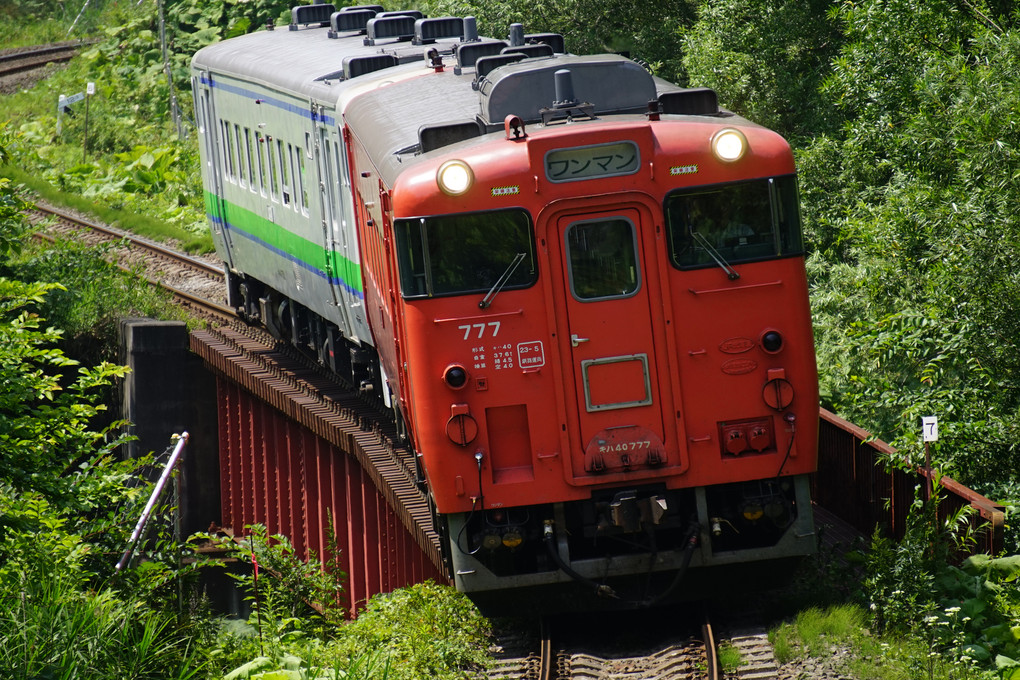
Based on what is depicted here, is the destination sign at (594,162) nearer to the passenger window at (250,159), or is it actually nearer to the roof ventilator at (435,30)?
the roof ventilator at (435,30)

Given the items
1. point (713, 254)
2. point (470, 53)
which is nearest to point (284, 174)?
point (470, 53)

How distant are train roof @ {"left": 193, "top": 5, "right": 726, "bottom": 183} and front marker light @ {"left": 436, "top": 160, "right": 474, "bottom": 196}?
52 cm

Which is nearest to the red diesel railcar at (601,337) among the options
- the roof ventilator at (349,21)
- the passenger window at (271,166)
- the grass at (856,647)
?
the grass at (856,647)

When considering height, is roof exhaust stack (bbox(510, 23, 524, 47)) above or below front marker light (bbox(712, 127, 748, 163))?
above

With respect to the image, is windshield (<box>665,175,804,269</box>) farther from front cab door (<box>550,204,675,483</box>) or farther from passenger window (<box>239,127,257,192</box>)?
passenger window (<box>239,127,257,192</box>)

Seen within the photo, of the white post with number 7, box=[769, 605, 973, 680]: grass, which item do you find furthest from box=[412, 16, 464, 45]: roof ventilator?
box=[769, 605, 973, 680]: grass

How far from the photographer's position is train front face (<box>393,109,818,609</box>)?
9.13m

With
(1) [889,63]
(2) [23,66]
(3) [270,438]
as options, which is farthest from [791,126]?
(2) [23,66]

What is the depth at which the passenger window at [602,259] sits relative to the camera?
9.22m

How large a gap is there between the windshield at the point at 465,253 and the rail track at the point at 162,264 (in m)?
11.8

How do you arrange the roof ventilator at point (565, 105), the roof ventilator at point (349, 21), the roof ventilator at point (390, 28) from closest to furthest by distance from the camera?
the roof ventilator at point (565, 105) < the roof ventilator at point (390, 28) < the roof ventilator at point (349, 21)

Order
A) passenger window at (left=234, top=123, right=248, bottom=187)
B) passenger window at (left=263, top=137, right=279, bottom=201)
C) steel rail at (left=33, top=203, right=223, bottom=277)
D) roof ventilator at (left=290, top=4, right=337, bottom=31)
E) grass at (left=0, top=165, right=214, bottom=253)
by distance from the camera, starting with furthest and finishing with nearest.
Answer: grass at (left=0, top=165, right=214, bottom=253)
steel rail at (left=33, top=203, right=223, bottom=277)
roof ventilator at (left=290, top=4, right=337, bottom=31)
passenger window at (left=234, top=123, right=248, bottom=187)
passenger window at (left=263, top=137, right=279, bottom=201)

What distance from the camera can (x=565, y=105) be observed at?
9.56 metres

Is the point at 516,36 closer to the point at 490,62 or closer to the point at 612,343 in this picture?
the point at 490,62
